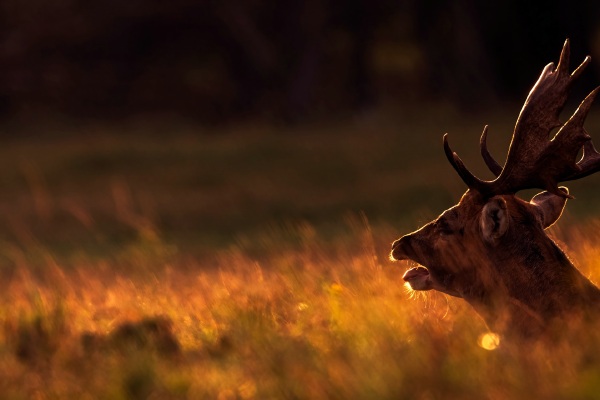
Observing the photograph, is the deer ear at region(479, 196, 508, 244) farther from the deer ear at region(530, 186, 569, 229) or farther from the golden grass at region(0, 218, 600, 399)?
the deer ear at region(530, 186, 569, 229)

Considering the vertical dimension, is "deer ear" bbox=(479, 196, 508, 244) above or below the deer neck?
above

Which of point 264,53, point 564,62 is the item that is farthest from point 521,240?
point 264,53

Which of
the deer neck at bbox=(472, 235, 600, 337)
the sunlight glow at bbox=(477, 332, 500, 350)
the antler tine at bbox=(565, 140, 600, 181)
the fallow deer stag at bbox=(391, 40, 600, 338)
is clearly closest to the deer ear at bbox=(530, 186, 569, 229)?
the fallow deer stag at bbox=(391, 40, 600, 338)

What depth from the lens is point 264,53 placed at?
110 feet

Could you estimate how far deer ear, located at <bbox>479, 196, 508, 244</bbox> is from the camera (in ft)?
18.7

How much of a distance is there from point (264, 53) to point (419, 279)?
2757 centimetres

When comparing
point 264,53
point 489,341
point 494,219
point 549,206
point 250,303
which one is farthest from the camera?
point 264,53

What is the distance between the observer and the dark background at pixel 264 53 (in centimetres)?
3106

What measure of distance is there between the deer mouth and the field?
0.54 feet

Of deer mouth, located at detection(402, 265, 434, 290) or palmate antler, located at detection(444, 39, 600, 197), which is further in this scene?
deer mouth, located at detection(402, 265, 434, 290)

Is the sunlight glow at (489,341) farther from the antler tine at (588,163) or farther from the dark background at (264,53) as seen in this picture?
the dark background at (264,53)

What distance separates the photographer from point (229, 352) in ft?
Answer: 21.1

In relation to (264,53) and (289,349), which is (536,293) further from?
(264,53)

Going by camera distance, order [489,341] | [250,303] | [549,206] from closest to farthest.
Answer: [489,341], [549,206], [250,303]
